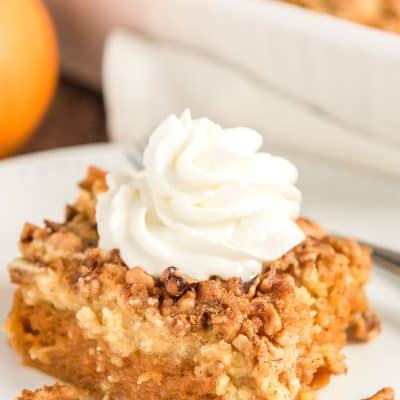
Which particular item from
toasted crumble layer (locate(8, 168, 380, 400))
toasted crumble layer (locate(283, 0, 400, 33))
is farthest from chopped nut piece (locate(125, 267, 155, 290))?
toasted crumble layer (locate(283, 0, 400, 33))

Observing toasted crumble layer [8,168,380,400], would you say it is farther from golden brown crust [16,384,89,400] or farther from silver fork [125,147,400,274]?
silver fork [125,147,400,274]

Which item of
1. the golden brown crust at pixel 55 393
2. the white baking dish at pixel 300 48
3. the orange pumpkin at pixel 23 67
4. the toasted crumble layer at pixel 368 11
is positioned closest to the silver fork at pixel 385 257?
the white baking dish at pixel 300 48

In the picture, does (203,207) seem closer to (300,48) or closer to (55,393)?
(55,393)

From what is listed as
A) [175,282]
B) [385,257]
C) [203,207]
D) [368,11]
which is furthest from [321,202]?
[175,282]

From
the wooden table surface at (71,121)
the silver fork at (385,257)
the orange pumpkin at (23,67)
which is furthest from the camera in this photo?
the wooden table surface at (71,121)

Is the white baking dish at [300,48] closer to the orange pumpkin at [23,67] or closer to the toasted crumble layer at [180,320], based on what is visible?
the orange pumpkin at [23,67]

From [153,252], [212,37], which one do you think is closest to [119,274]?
[153,252]

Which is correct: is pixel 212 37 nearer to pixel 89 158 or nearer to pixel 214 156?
pixel 89 158
